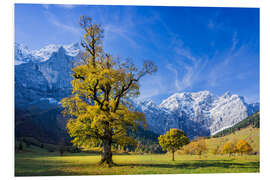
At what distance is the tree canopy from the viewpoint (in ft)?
29.7

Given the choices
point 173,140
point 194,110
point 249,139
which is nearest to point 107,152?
point 173,140

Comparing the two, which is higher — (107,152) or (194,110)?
(194,110)

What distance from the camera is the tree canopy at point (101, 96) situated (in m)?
9.05

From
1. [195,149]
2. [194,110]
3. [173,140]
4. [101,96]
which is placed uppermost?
[101,96]

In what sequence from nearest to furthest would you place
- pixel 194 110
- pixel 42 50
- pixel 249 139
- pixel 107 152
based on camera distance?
pixel 107 152 < pixel 42 50 < pixel 249 139 < pixel 194 110

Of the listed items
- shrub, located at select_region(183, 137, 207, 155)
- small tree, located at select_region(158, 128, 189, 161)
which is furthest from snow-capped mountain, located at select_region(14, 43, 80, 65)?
shrub, located at select_region(183, 137, 207, 155)

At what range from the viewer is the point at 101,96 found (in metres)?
9.69

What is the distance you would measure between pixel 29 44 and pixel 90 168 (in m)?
6.87

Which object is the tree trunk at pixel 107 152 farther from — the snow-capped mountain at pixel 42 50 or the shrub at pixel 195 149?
the shrub at pixel 195 149

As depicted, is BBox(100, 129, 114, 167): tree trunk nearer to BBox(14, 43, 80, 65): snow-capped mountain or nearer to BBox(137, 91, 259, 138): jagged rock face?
BBox(14, 43, 80, 65): snow-capped mountain

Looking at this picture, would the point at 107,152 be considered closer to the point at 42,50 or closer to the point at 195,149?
the point at 195,149

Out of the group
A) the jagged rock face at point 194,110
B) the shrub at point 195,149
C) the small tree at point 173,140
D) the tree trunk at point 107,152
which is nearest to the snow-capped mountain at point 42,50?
the tree trunk at point 107,152

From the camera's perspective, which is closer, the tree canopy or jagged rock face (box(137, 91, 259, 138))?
the tree canopy
